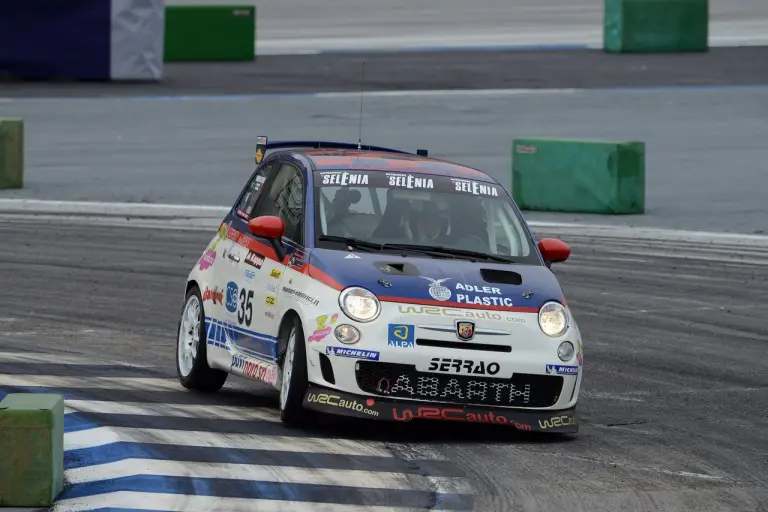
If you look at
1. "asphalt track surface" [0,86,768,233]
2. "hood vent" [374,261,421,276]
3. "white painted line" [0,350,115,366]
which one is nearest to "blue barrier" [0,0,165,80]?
"asphalt track surface" [0,86,768,233]

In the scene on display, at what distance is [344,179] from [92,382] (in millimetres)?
2202

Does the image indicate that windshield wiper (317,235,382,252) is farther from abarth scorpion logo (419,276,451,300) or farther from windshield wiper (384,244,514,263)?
abarth scorpion logo (419,276,451,300)

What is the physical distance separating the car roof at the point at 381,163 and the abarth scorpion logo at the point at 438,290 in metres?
1.34

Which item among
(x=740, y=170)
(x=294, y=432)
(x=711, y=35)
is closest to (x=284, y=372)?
(x=294, y=432)

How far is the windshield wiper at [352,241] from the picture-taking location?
11.5 metres

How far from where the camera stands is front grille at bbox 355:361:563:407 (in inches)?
423

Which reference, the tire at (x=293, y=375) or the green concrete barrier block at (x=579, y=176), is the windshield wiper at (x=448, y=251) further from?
the green concrete barrier block at (x=579, y=176)

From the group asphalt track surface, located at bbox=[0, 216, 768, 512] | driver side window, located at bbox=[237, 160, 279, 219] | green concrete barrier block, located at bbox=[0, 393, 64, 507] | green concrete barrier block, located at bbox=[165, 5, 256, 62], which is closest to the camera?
green concrete barrier block, located at bbox=[0, 393, 64, 507]

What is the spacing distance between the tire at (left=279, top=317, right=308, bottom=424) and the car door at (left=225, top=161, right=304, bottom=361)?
191 millimetres

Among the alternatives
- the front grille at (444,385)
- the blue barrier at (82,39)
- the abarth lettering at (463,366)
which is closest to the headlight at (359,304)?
the front grille at (444,385)

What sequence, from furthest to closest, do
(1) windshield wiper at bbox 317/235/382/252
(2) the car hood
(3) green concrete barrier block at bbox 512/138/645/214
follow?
1. (3) green concrete barrier block at bbox 512/138/645/214
2. (1) windshield wiper at bbox 317/235/382/252
3. (2) the car hood

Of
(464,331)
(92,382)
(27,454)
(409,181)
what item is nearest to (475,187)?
(409,181)

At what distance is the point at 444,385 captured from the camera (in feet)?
35.3

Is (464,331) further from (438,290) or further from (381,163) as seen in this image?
(381,163)
